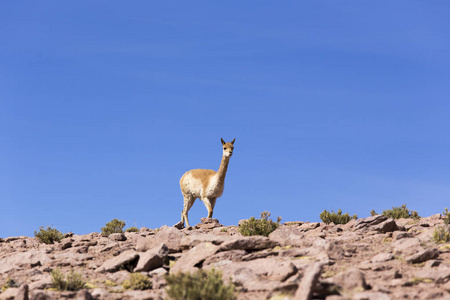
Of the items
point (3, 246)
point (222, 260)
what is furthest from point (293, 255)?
point (3, 246)

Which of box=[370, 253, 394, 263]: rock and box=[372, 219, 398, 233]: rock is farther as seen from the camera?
box=[372, 219, 398, 233]: rock

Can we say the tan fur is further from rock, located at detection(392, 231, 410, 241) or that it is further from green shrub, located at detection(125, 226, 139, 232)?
rock, located at detection(392, 231, 410, 241)

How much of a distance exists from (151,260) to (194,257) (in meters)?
1.06

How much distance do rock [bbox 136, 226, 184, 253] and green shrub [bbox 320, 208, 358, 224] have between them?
27.4ft

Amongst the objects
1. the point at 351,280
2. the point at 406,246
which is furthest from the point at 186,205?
the point at 351,280

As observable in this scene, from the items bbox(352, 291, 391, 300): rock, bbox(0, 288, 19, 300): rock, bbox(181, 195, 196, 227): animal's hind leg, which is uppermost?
bbox(181, 195, 196, 227): animal's hind leg

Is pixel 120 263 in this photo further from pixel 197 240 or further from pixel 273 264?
pixel 273 264

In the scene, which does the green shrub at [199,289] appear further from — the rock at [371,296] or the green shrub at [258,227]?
the green shrub at [258,227]

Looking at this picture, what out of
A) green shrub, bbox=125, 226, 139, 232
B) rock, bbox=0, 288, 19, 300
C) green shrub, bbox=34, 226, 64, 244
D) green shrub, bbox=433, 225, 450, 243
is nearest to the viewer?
rock, bbox=0, 288, 19, 300

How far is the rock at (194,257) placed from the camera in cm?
1288

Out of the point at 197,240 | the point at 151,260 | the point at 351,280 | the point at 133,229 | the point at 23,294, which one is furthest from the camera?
the point at 133,229

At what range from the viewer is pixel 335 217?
23.0 metres

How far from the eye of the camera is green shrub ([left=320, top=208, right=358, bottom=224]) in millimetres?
23000

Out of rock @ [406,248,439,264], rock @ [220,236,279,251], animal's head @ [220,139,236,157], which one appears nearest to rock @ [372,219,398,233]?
rock @ [406,248,439,264]
